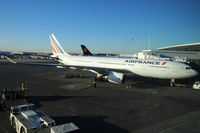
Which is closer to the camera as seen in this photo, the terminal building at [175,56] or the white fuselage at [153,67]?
the white fuselage at [153,67]

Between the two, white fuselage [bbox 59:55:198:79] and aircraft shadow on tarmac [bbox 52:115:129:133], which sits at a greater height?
white fuselage [bbox 59:55:198:79]

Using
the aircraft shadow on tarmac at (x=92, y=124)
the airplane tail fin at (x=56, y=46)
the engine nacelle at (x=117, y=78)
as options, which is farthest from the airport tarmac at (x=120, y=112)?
the airplane tail fin at (x=56, y=46)

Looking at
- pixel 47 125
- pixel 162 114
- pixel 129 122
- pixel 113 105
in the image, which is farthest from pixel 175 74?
pixel 47 125

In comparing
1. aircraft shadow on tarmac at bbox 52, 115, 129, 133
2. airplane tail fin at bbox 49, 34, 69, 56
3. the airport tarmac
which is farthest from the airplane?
aircraft shadow on tarmac at bbox 52, 115, 129, 133

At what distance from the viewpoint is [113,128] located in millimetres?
9438

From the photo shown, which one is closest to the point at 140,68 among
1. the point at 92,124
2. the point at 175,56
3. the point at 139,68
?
the point at 139,68

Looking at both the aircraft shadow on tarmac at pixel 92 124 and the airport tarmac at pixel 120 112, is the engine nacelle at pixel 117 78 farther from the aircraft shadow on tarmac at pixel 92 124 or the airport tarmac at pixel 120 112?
the aircraft shadow on tarmac at pixel 92 124

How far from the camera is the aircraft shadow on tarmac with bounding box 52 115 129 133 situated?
360 inches

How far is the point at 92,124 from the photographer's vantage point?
9.91 m

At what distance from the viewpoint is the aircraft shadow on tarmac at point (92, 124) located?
9136 mm

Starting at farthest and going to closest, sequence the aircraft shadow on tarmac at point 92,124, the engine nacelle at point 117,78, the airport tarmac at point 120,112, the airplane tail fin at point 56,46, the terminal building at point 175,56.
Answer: the terminal building at point 175,56 < the airplane tail fin at point 56,46 < the engine nacelle at point 117,78 < the airport tarmac at point 120,112 < the aircraft shadow on tarmac at point 92,124

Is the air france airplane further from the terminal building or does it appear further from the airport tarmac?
the terminal building

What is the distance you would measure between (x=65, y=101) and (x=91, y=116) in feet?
14.9

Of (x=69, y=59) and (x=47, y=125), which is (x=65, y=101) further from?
(x=69, y=59)
